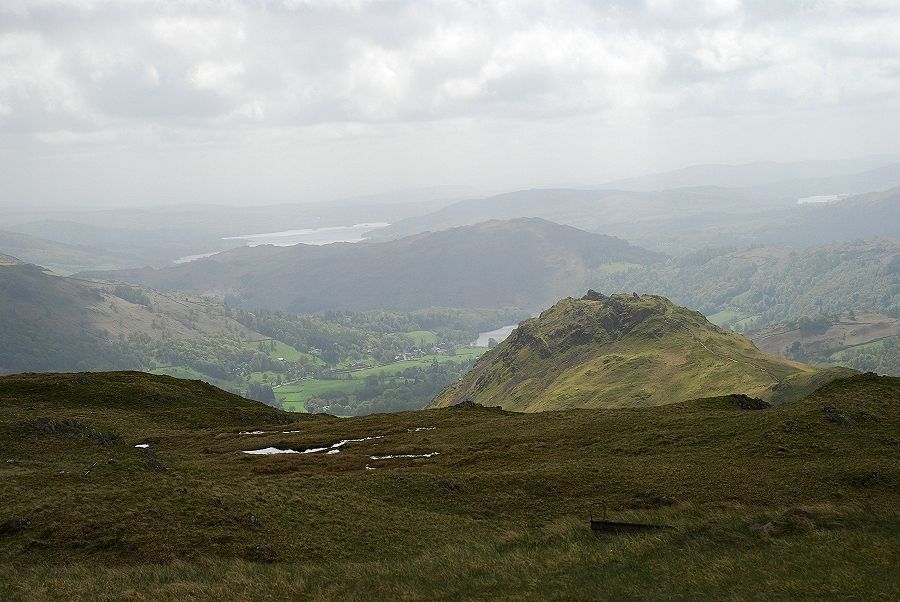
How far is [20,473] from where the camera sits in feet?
157

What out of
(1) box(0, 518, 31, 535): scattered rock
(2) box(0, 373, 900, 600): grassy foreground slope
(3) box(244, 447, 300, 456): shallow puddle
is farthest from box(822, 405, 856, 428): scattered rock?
(1) box(0, 518, 31, 535): scattered rock

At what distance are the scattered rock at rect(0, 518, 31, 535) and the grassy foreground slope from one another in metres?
0.08

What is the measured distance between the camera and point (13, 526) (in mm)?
37844

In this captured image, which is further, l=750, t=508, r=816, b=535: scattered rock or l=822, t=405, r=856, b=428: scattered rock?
l=822, t=405, r=856, b=428: scattered rock

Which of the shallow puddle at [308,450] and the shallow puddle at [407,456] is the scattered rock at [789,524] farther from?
the shallow puddle at [308,450]

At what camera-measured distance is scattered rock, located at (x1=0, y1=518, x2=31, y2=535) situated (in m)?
37.7

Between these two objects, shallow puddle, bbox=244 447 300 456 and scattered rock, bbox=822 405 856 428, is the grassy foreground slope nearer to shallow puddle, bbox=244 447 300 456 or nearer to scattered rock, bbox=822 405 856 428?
scattered rock, bbox=822 405 856 428

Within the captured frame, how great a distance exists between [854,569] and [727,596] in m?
6.09

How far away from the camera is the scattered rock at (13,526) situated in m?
37.7

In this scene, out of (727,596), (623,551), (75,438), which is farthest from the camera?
(75,438)

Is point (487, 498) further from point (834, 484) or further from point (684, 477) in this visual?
point (834, 484)

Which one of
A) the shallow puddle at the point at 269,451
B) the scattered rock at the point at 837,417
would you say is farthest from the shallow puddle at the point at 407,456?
the scattered rock at the point at 837,417

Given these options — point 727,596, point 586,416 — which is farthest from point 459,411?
point 727,596

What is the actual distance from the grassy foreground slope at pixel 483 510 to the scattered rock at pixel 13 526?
8 cm
